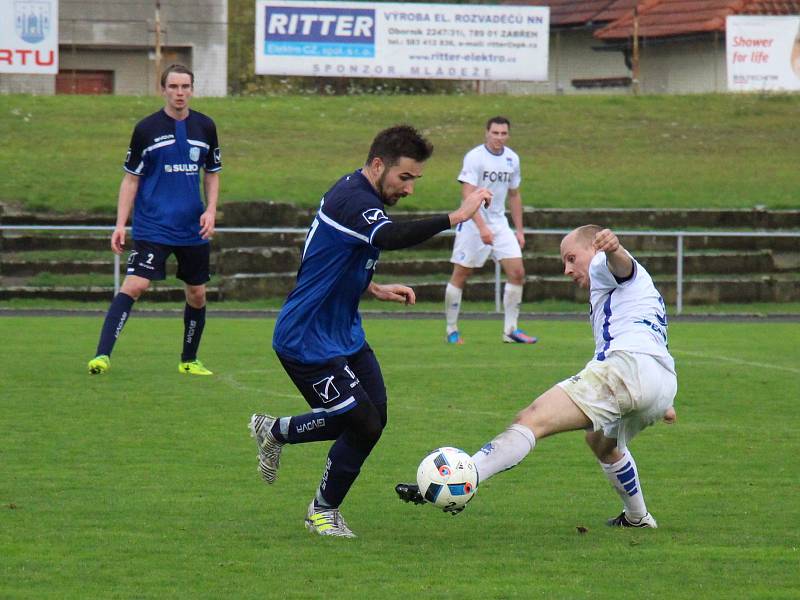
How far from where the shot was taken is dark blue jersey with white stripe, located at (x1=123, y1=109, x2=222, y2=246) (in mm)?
11008

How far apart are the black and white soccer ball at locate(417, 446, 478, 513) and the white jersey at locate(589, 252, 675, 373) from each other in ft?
2.75

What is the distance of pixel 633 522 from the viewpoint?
20.3 feet

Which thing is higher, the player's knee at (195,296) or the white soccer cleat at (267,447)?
the player's knee at (195,296)

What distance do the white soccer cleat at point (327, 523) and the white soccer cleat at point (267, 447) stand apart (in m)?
0.50

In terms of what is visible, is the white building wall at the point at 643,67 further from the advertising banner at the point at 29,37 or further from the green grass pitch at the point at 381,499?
the green grass pitch at the point at 381,499

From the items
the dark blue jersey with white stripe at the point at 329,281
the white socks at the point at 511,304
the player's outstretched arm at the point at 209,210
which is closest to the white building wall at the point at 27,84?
the white socks at the point at 511,304

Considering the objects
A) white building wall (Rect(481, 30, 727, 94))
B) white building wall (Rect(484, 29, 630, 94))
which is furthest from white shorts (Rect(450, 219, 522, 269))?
white building wall (Rect(484, 29, 630, 94))

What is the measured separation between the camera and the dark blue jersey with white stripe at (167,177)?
11008 millimetres

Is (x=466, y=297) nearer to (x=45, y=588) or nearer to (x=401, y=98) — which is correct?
(x=401, y=98)

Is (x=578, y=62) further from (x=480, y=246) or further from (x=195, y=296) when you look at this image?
(x=195, y=296)

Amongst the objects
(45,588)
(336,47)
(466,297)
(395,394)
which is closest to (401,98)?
(336,47)

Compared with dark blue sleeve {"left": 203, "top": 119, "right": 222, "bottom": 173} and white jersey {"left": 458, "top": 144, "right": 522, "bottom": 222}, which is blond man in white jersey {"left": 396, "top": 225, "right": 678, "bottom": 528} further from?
white jersey {"left": 458, "top": 144, "right": 522, "bottom": 222}

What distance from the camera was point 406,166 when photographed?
6.00 m

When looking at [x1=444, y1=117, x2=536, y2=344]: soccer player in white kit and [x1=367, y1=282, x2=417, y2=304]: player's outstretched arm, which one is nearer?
[x1=367, y1=282, x2=417, y2=304]: player's outstretched arm
